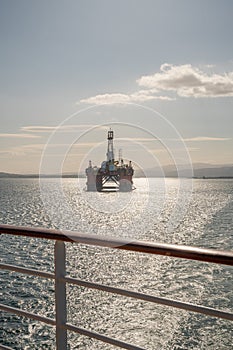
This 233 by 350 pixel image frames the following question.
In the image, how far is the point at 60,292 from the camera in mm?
1477

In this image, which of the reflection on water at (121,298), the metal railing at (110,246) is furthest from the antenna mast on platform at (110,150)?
the metal railing at (110,246)

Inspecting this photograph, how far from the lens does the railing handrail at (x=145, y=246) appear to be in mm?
1134

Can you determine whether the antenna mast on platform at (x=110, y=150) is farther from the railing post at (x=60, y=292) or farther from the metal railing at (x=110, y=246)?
the railing post at (x=60, y=292)

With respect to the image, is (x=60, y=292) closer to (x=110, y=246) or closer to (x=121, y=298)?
(x=110, y=246)

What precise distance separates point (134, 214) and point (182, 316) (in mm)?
33315

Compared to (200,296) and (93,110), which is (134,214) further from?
(93,110)

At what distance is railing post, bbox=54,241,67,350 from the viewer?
1438 mm

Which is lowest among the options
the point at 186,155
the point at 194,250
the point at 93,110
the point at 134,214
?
the point at 134,214

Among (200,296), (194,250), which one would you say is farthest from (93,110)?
(200,296)

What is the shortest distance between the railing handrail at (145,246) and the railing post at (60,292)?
5 cm

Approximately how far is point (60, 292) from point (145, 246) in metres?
0.42

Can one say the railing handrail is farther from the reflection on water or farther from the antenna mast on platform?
the antenna mast on platform

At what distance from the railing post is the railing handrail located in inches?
1.9

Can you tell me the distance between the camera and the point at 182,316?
9.85 meters
